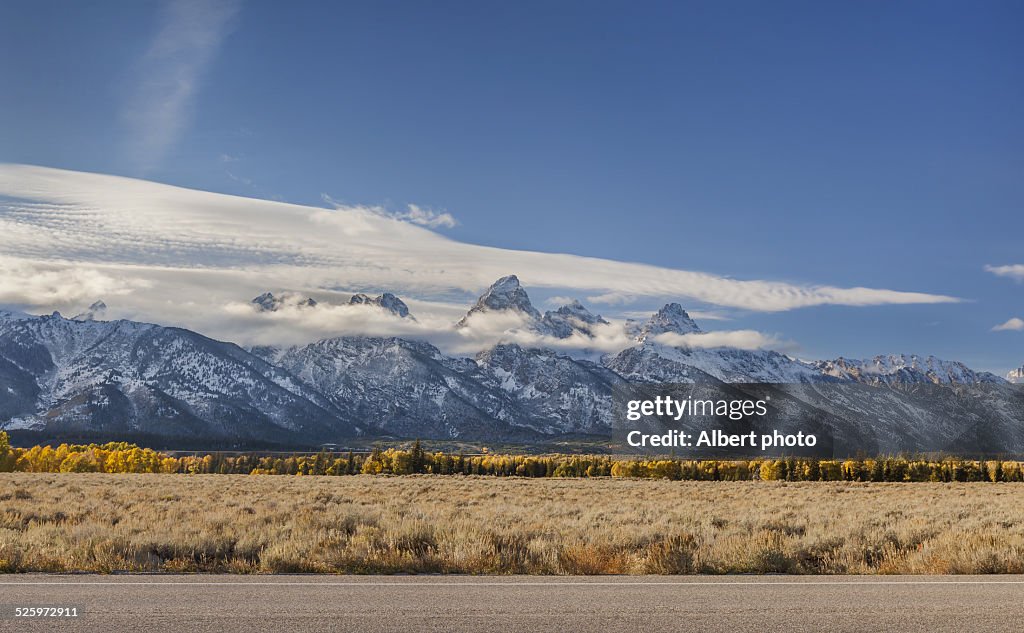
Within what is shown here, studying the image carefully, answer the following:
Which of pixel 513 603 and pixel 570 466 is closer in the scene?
pixel 513 603

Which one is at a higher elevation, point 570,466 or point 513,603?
point 513,603

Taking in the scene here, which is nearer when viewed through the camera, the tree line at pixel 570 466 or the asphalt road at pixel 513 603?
the asphalt road at pixel 513 603

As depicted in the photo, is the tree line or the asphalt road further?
the tree line

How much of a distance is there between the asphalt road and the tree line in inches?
3685

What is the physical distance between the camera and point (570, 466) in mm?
128750

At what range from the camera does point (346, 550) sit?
15.9 m

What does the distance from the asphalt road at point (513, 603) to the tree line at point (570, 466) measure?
93.6 m

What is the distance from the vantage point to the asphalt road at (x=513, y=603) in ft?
31.6

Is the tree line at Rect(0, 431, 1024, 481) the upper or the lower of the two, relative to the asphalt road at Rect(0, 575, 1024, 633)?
lower

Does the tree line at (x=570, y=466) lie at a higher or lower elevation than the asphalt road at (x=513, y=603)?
lower

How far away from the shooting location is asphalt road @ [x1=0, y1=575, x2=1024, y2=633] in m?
9.64

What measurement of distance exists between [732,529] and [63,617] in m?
15.2

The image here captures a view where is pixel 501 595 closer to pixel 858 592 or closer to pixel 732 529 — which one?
pixel 858 592

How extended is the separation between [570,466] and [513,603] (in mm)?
119713
